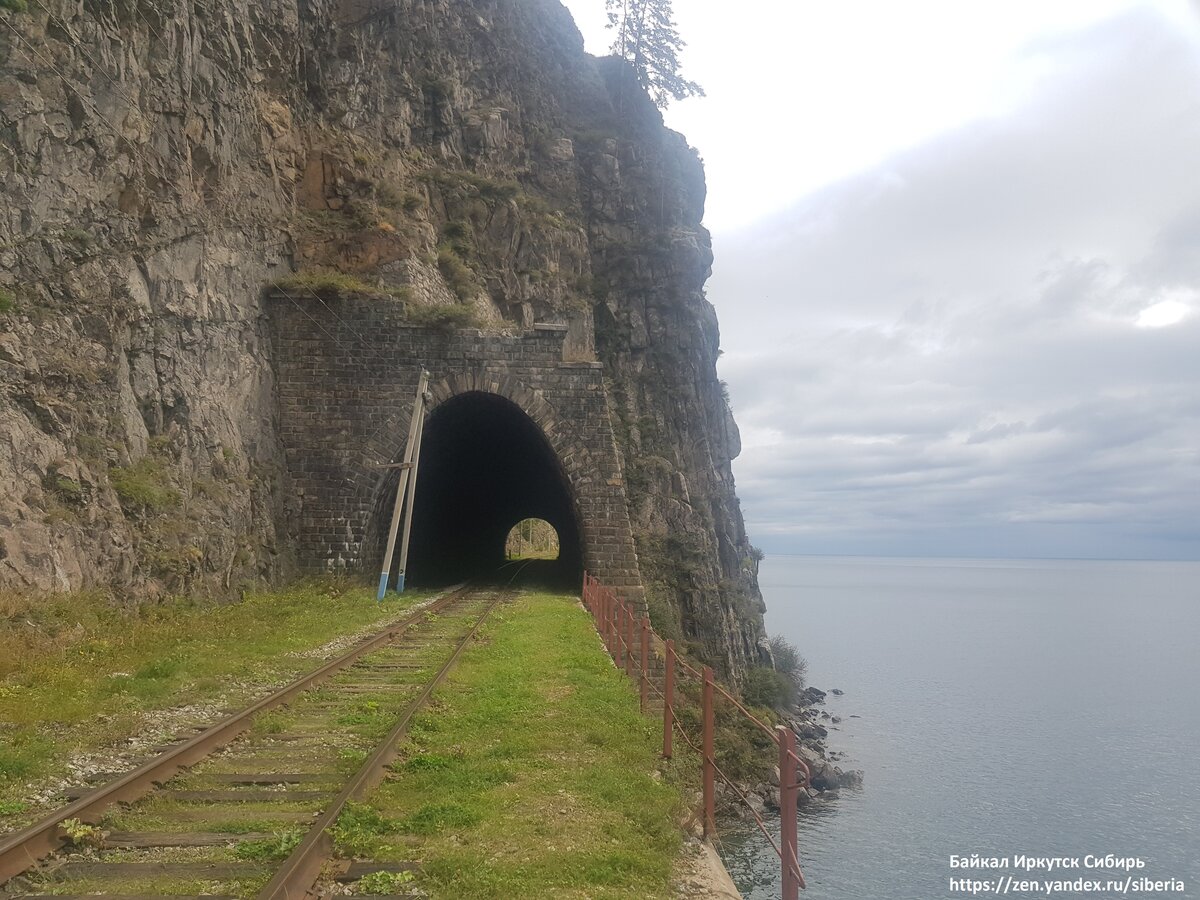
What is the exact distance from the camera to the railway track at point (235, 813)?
14.4 feet

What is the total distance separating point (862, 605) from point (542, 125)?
87352 mm

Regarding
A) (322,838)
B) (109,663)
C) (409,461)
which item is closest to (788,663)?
(409,461)

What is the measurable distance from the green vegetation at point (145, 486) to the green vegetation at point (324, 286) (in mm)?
7807

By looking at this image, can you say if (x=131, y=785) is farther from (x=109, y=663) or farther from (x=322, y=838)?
(x=109, y=663)

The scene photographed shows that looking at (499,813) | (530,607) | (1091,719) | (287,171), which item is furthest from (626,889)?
(1091,719)

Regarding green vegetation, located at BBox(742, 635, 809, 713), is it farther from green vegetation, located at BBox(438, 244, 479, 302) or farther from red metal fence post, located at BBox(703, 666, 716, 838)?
red metal fence post, located at BBox(703, 666, 716, 838)

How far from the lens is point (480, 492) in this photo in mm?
40375

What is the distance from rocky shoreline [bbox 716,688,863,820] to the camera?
23.9 metres

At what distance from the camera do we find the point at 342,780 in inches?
243

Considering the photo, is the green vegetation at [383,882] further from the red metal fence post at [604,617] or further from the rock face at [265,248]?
the red metal fence post at [604,617]

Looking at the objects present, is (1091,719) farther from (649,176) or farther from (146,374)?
(146,374)

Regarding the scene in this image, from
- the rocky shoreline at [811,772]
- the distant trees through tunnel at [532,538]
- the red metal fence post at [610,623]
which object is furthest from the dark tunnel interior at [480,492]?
the distant trees through tunnel at [532,538]

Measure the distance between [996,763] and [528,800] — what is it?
30236 mm

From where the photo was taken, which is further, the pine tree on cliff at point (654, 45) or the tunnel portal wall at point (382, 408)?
the pine tree on cliff at point (654, 45)
